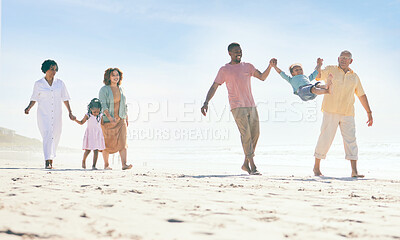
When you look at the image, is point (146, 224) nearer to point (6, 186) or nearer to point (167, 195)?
point (167, 195)

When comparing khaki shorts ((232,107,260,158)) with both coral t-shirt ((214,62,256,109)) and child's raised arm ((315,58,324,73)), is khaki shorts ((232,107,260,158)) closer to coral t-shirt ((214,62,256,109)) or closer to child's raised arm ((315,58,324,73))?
coral t-shirt ((214,62,256,109))

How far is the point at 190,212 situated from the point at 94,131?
589 cm

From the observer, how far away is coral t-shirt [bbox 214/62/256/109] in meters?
7.10

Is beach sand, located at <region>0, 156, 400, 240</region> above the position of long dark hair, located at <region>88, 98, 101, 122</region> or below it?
below

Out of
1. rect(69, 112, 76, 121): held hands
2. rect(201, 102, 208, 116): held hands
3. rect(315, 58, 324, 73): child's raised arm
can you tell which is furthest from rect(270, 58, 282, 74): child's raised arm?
rect(69, 112, 76, 121): held hands

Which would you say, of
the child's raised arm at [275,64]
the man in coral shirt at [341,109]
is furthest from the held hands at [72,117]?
the man in coral shirt at [341,109]

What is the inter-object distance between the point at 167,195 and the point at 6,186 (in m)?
1.91

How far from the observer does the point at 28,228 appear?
2.49 m

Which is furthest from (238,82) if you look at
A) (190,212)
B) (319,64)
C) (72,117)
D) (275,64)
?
(190,212)

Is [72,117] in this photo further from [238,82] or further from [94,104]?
[238,82]

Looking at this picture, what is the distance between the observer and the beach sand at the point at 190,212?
2482mm

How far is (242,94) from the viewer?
709 cm

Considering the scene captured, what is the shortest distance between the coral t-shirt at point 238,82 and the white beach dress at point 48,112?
3.73 meters

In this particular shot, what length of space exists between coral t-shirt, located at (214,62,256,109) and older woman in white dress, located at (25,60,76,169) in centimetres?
372
